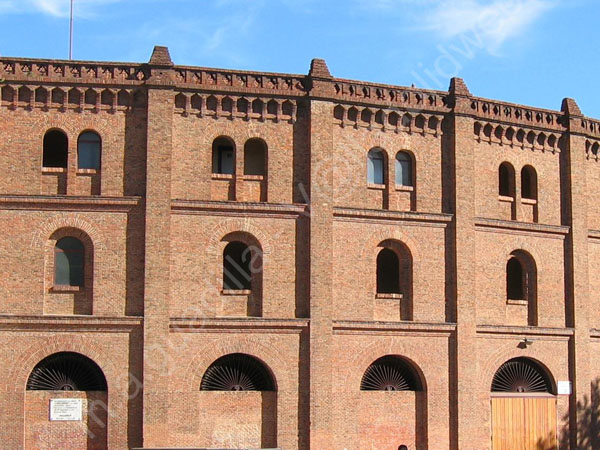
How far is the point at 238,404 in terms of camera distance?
26.4 m

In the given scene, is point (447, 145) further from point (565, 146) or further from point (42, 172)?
point (42, 172)

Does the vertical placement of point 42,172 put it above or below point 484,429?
above

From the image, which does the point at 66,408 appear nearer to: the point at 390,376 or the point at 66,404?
the point at 66,404

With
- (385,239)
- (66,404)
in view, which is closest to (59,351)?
(66,404)

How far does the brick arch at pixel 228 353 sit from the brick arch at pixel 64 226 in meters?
4.12

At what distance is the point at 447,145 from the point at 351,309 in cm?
614

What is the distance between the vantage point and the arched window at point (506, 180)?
30266 mm

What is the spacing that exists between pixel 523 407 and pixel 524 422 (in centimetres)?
47

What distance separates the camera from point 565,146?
31.2 meters

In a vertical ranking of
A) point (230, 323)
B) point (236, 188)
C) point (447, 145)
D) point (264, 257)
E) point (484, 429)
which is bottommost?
point (484, 429)

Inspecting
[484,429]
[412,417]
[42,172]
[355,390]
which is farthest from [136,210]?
[484,429]

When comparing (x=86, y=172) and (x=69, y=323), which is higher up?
(x=86, y=172)

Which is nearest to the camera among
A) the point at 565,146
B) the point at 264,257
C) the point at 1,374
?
the point at 1,374

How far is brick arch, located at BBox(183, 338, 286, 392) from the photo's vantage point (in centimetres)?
2598
